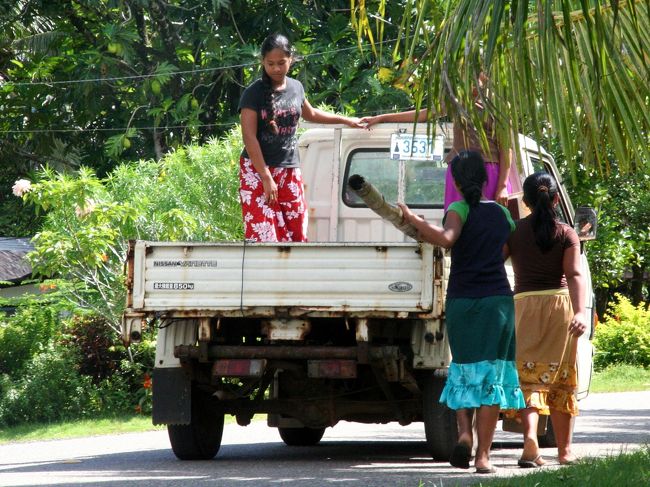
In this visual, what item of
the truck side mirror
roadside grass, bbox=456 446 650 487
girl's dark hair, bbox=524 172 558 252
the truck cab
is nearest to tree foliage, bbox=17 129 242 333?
the truck cab

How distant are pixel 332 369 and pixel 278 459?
152 centimetres

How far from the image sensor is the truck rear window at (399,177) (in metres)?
11.2

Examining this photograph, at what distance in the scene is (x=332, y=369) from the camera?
9.03m

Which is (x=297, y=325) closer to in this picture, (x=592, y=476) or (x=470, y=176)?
(x=470, y=176)

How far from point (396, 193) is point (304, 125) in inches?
36.9

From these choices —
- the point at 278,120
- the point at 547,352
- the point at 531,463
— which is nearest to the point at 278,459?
the point at 531,463

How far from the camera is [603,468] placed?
7.67 meters

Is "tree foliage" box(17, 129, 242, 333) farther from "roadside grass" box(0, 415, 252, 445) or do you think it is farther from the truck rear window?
the truck rear window

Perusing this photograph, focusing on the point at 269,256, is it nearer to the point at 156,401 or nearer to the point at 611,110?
the point at 156,401

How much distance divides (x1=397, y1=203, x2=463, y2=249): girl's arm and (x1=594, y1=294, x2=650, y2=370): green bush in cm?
1757

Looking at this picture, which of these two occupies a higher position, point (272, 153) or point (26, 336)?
point (272, 153)

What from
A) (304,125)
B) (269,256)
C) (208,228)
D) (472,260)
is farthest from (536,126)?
(208,228)

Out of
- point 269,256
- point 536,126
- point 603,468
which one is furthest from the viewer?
point 269,256

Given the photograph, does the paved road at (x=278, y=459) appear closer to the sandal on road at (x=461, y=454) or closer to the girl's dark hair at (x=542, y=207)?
the sandal on road at (x=461, y=454)
